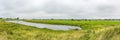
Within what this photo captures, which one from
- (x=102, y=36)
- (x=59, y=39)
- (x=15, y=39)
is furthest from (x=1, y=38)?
(x=102, y=36)

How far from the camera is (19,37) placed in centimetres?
2331

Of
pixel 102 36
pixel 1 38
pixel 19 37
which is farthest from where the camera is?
pixel 19 37

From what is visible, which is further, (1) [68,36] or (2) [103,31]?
(1) [68,36]

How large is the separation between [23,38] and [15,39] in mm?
759

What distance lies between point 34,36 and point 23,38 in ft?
3.45

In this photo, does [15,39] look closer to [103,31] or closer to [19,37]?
[19,37]

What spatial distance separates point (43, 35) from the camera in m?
22.7

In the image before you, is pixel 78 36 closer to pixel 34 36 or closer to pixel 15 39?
pixel 34 36

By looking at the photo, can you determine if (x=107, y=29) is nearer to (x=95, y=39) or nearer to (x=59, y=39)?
(x=95, y=39)

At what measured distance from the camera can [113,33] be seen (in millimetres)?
20859

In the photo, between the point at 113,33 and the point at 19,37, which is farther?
the point at 19,37

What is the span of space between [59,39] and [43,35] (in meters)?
1.58

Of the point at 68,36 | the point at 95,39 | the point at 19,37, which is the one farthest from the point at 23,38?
the point at 95,39

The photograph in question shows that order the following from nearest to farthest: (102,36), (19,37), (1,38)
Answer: (102,36)
(1,38)
(19,37)
